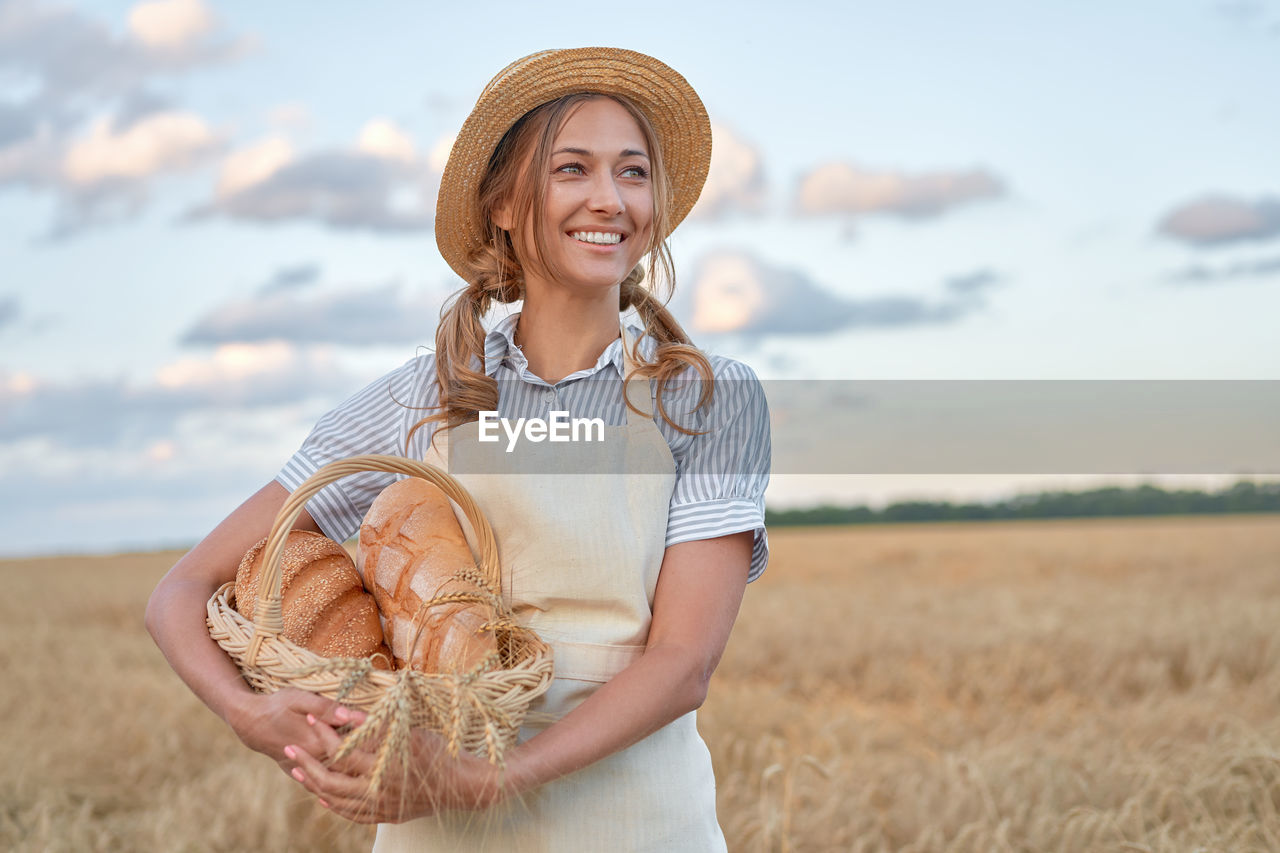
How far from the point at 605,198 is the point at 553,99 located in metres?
0.31

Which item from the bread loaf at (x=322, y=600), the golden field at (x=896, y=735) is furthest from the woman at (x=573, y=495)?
the golden field at (x=896, y=735)

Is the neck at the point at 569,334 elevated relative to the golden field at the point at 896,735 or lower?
elevated

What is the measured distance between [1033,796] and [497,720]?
10.1 ft

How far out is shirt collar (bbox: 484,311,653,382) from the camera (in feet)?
6.35

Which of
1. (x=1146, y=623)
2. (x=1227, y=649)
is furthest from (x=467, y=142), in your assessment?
(x=1146, y=623)

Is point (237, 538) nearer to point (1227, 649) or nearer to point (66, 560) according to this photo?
point (1227, 649)

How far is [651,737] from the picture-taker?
175 centimetres

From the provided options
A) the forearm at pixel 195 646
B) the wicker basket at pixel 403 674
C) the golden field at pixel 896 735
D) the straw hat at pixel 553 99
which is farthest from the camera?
the golden field at pixel 896 735

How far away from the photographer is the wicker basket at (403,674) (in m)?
1.38

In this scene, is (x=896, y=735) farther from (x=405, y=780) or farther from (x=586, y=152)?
(x=405, y=780)

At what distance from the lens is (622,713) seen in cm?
156

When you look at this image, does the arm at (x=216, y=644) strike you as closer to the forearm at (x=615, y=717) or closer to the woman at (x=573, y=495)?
the woman at (x=573, y=495)

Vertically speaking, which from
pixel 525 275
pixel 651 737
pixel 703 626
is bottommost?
pixel 651 737

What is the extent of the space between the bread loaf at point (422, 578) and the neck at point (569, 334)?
35 cm
